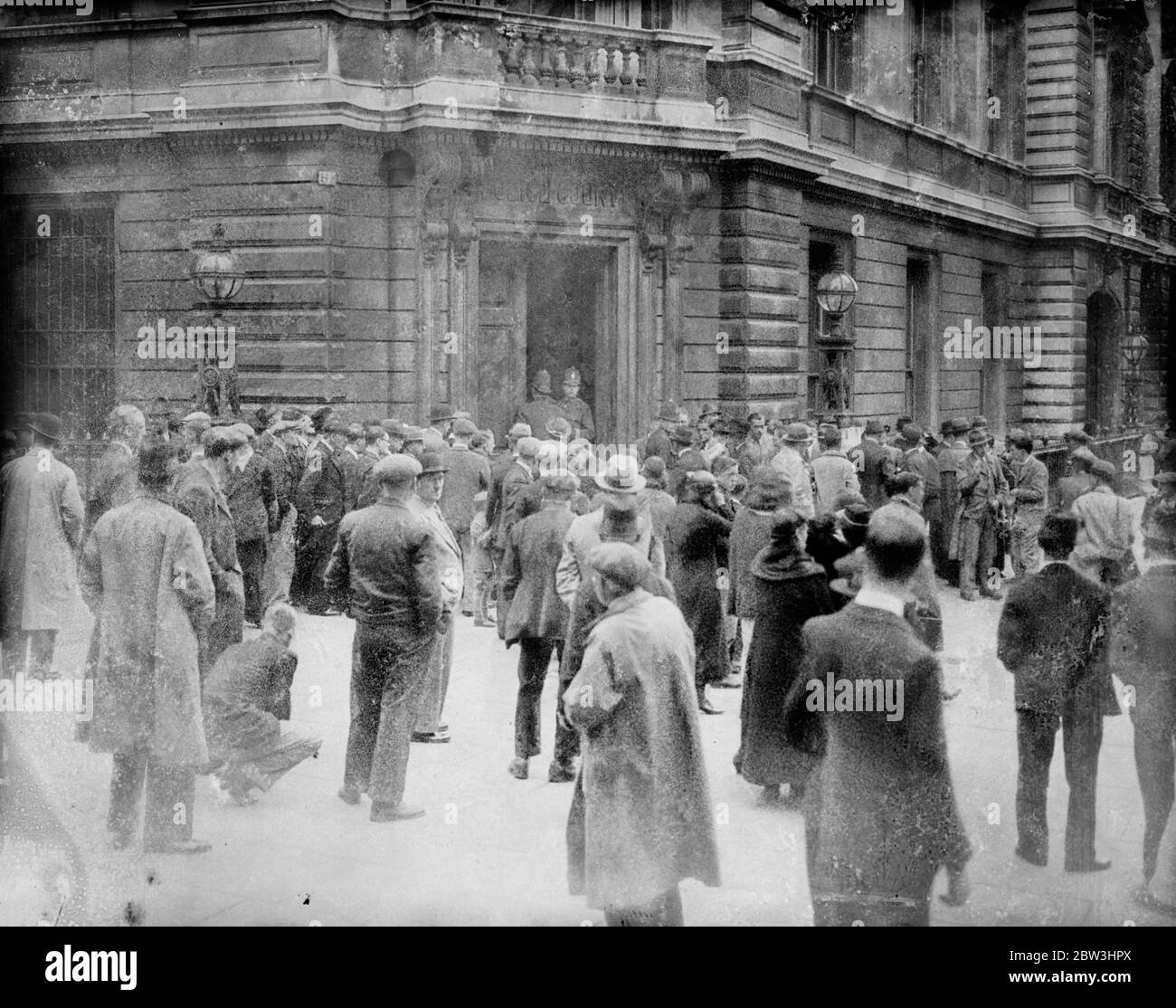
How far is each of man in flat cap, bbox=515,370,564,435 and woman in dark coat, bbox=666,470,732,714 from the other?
618 cm

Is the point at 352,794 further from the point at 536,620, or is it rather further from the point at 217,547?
the point at 217,547

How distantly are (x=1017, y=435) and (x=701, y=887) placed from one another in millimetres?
9176

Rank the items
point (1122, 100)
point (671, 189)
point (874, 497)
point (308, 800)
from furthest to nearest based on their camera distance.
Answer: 1. point (1122, 100)
2. point (671, 189)
3. point (874, 497)
4. point (308, 800)

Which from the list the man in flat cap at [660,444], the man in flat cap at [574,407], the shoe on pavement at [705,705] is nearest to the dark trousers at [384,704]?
the shoe on pavement at [705,705]

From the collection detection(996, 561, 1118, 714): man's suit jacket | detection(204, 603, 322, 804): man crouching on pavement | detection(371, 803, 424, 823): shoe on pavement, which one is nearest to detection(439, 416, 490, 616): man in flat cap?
detection(204, 603, 322, 804): man crouching on pavement

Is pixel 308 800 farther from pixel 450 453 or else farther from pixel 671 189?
pixel 671 189

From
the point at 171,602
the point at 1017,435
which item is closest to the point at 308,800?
the point at 171,602

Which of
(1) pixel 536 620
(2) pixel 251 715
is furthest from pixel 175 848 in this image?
(1) pixel 536 620

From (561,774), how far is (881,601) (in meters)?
3.40

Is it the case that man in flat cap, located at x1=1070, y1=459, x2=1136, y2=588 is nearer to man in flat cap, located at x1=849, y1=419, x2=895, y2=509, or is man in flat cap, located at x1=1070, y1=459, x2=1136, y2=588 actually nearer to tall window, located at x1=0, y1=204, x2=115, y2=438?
man in flat cap, located at x1=849, y1=419, x2=895, y2=509

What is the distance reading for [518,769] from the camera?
7.62m

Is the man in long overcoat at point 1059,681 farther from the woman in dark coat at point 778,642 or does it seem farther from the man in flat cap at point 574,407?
the man in flat cap at point 574,407

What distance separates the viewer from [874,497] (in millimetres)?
13312
